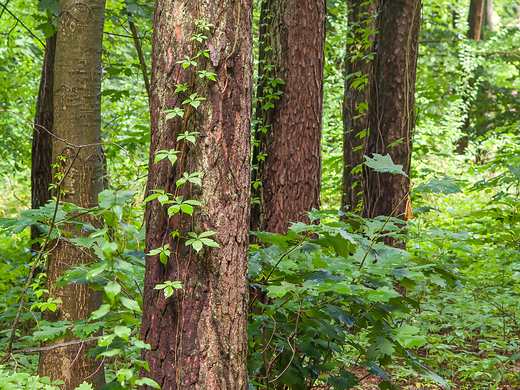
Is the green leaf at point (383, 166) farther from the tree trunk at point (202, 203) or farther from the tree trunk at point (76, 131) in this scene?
the tree trunk at point (76, 131)

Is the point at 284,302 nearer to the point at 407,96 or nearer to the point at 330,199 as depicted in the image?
the point at 407,96

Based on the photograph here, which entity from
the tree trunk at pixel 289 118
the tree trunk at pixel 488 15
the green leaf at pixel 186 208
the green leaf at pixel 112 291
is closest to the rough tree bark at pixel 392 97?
the tree trunk at pixel 289 118

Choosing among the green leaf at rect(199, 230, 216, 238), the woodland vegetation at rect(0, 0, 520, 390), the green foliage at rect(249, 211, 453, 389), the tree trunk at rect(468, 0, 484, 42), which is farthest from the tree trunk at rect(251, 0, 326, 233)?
the tree trunk at rect(468, 0, 484, 42)

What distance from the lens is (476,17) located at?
13.4 m

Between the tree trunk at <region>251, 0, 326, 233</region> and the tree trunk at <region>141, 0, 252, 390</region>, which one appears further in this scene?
the tree trunk at <region>251, 0, 326, 233</region>

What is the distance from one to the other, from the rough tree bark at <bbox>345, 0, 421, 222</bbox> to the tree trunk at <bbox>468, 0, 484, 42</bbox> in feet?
36.4

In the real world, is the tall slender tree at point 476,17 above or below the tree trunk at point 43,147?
above

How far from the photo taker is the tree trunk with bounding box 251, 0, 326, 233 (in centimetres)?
343

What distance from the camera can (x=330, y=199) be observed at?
34.9 feet

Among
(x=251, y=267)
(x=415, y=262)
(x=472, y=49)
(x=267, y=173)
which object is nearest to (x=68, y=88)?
(x=267, y=173)

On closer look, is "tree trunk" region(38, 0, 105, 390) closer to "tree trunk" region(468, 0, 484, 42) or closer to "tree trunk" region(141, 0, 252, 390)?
"tree trunk" region(141, 0, 252, 390)

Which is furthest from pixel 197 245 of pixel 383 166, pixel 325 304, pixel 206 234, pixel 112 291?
pixel 383 166

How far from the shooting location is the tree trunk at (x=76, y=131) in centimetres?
271

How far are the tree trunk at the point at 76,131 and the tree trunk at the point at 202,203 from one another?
133cm
